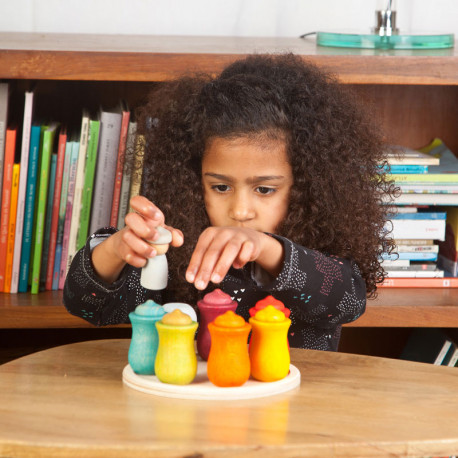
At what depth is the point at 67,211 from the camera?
Answer: 1.54 m

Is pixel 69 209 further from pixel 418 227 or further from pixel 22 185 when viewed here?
pixel 418 227

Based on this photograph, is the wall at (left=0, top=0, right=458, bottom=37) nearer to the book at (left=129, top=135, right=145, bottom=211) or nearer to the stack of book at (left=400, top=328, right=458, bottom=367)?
the book at (left=129, top=135, right=145, bottom=211)

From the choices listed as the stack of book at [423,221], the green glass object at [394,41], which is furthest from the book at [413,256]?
the green glass object at [394,41]

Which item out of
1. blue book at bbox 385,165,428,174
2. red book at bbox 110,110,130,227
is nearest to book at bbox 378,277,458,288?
blue book at bbox 385,165,428,174

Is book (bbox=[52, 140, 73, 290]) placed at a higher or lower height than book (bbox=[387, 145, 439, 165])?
lower

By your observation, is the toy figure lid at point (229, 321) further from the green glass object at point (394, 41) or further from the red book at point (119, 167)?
the green glass object at point (394, 41)

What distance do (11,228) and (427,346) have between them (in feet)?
3.27

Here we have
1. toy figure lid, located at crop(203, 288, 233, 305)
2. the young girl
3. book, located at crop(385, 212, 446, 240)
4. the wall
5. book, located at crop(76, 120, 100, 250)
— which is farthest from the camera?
the wall

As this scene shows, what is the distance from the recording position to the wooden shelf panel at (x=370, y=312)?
146 cm

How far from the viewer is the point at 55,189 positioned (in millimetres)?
1532

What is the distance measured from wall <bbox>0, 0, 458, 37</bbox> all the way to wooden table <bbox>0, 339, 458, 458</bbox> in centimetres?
109

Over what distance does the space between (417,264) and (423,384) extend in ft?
2.44

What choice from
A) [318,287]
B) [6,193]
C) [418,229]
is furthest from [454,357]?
[6,193]

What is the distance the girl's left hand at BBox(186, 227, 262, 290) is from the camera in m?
0.91
